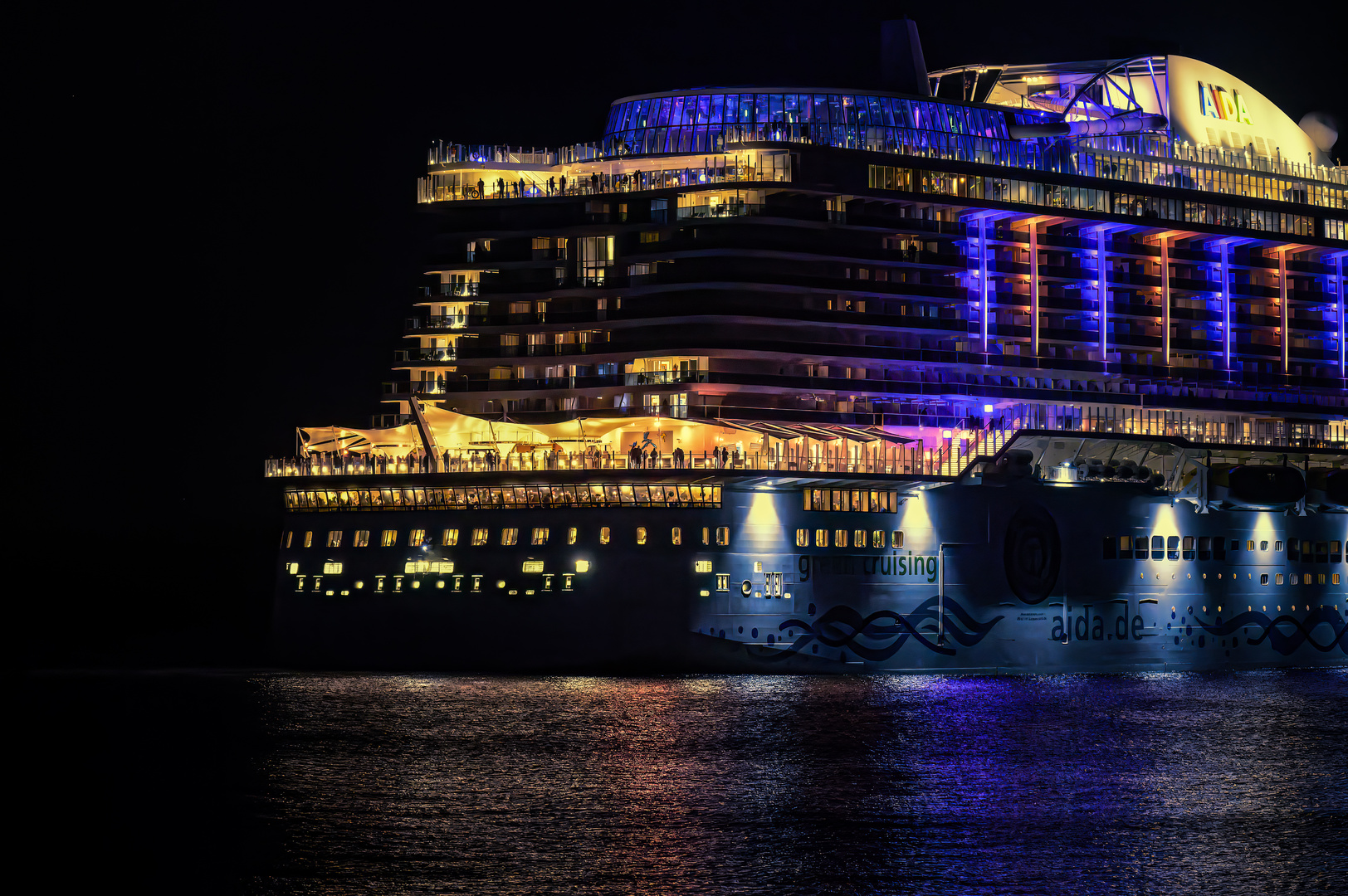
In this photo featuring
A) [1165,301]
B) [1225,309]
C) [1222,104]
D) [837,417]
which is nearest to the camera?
[837,417]

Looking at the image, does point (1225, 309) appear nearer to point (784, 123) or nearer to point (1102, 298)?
point (1102, 298)

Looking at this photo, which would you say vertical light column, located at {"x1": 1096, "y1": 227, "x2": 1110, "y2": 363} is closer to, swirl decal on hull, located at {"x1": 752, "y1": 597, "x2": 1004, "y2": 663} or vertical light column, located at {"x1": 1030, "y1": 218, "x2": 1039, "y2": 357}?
vertical light column, located at {"x1": 1030, "y1": 218, "x2": 1039, "y2": 357}

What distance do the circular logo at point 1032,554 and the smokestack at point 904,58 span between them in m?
22.2

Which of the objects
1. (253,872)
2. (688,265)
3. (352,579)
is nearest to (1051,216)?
(688,265)

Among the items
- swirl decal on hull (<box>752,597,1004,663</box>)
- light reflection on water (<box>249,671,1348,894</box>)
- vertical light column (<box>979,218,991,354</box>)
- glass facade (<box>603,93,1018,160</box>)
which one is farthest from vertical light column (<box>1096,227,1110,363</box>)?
light reflection on water (<box>249,671,1348,894</box>)

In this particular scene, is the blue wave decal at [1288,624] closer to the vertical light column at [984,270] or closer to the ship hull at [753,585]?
the ship hull at [753,585]

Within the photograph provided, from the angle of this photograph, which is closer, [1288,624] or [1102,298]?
[1102,298]

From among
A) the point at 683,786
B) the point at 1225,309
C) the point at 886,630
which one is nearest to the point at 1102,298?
the point at 1225,309

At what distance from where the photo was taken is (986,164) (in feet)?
286

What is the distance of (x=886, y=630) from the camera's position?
254 feet

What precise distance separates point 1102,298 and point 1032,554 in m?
15.8

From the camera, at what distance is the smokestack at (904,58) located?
9144cm

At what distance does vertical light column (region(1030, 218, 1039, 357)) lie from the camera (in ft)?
291

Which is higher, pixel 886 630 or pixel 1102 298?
pixel 1102 298
